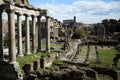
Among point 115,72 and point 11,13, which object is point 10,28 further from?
point 115,72

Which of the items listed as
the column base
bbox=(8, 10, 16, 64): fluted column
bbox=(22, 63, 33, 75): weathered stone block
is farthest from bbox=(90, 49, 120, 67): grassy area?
bbox=(8, 10, 16, 64): fluted column

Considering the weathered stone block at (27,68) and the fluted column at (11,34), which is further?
the weathered stone block at (27,68)

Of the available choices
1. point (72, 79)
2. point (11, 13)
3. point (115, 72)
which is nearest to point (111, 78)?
point (115, 72)

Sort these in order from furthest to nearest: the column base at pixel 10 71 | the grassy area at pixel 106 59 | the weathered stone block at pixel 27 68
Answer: the grassy area at pixel 106 59 → the weathered stone block at pixel 27 68 → the column base at pixel 10 71

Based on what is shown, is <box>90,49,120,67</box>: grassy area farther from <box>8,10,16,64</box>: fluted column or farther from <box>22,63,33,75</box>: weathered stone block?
<box>8,10,16,64</box>: fluted column

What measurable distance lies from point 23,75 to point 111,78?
25.4 feet

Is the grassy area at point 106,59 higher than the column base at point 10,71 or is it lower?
lower

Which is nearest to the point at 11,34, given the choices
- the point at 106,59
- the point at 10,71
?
the point at 10,71

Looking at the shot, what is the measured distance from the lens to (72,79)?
18.8 meters

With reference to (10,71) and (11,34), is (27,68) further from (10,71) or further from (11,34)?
(11,34)

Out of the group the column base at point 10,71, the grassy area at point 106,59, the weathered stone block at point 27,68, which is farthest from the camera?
the grassy area at point 106,59

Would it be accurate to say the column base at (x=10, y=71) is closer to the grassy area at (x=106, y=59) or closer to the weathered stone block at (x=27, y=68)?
the weathered stone block at (x=27, y=68)

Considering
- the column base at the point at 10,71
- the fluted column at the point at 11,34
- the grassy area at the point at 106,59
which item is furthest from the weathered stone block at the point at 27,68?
the grassy area at the point at 106,59

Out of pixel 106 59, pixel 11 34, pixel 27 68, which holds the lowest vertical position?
pixel 106 59
